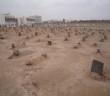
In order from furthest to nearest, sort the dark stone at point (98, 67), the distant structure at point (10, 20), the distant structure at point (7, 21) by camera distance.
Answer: the distant structure at point (10, 20)
the distant structure at point (7, 21)
the dark stone at point (98, 67)

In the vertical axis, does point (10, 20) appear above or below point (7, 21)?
above

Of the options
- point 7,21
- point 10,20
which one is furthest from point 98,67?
point 10,20

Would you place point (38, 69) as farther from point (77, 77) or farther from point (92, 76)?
point (92, 76)

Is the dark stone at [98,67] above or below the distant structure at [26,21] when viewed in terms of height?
below

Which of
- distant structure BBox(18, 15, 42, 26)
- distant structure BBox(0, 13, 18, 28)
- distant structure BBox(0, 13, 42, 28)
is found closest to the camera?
distant structure BBox(0, 13, 18, 28)

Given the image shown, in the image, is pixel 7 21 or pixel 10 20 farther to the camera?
pixel 10 20

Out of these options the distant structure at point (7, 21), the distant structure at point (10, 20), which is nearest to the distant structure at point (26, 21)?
the distant structure at point (10, 20)

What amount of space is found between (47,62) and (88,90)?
4.13m

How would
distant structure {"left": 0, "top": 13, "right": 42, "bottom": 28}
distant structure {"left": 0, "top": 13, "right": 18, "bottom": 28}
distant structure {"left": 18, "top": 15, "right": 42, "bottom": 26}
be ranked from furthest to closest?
1. distant structure {"left": 18, "top": 15, "right": 42, "bottom": 26}
2. distant structure {"left": 0, "top": 13, "right": 42, "bottom": 28}
3. distant structure {"left": 0, "top": 13, "right": 18, "bottom": 28}

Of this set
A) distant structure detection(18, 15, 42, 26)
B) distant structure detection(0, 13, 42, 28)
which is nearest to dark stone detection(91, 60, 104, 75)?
distant structure detection(0, 13, 42, 28)

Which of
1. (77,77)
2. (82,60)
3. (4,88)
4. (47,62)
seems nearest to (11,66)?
(47,62)

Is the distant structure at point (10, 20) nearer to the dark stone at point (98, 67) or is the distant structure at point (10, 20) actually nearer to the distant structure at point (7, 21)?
the distant structure at point (7, 21)

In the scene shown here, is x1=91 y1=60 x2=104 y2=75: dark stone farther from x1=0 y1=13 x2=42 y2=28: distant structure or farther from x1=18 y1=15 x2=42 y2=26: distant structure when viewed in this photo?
x1=18 y1=15 x2=42 y2=26: distant structure

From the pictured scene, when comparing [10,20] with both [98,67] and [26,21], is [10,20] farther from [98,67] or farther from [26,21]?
[98,67]
